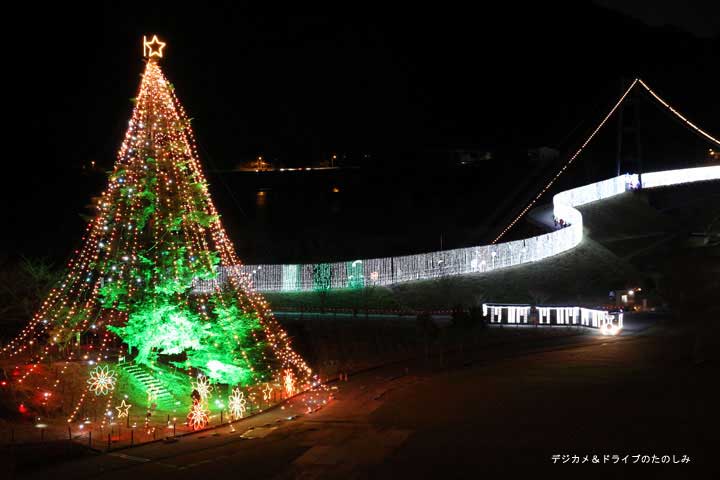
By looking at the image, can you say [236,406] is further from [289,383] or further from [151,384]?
[151,384]

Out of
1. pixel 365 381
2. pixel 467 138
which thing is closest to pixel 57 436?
pixel 365 381

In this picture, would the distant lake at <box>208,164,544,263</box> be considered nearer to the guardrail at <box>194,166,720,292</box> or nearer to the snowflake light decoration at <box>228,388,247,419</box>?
the guardrail at <box>194,166,720,292</box>

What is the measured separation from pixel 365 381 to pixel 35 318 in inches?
352

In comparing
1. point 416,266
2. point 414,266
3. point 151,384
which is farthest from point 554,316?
point 151,384

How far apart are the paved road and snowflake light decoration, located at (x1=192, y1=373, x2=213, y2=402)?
178 centimetres

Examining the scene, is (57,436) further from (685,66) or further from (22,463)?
(685,66)

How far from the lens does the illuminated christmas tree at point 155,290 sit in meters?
19.5

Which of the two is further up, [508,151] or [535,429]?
[508,151]

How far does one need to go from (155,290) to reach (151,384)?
240 centimetres

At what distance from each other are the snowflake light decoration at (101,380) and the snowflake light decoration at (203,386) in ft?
6.71

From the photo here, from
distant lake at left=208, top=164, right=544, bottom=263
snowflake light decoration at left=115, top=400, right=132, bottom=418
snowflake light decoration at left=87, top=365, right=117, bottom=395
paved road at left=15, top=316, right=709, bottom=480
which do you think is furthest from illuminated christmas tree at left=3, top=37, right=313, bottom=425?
distant lake at left=208, top=164, right=544, bottom=263

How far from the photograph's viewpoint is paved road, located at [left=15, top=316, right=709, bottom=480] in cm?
1347

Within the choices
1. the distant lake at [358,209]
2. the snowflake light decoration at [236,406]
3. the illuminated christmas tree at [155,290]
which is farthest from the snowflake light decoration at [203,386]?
the distant lake at [358,209]

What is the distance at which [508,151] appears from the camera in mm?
77000
